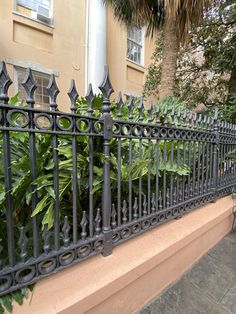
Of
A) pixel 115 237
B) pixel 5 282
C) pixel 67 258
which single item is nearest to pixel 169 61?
pixel 115 237

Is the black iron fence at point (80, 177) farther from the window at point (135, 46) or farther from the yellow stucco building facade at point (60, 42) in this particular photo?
the window at point (135, 46)

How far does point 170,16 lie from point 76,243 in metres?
4.88

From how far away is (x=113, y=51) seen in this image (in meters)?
9.51

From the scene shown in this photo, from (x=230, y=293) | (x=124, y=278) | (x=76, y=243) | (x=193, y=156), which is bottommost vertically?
(x=230, y=293)

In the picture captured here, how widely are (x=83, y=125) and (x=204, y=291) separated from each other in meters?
1.82

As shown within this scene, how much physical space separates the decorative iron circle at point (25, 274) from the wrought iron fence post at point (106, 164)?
576 millimetres

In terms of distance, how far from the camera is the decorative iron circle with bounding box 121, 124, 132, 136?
1972mm

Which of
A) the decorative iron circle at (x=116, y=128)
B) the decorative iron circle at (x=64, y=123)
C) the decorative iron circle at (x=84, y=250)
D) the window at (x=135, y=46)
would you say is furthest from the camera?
the window at (x=135, y=46)

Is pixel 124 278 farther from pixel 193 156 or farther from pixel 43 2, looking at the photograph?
pixel 43 2

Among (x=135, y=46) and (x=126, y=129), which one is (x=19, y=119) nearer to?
(x=126, y=129)

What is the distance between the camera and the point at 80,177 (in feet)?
6.37

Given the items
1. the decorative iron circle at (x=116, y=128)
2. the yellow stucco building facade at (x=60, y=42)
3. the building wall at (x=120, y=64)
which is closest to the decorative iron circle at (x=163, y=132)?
the decorative iron circle at (x=116, y=128)

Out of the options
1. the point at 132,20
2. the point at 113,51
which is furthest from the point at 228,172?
the point at 113,51

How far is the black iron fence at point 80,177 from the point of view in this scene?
4.67 feet
